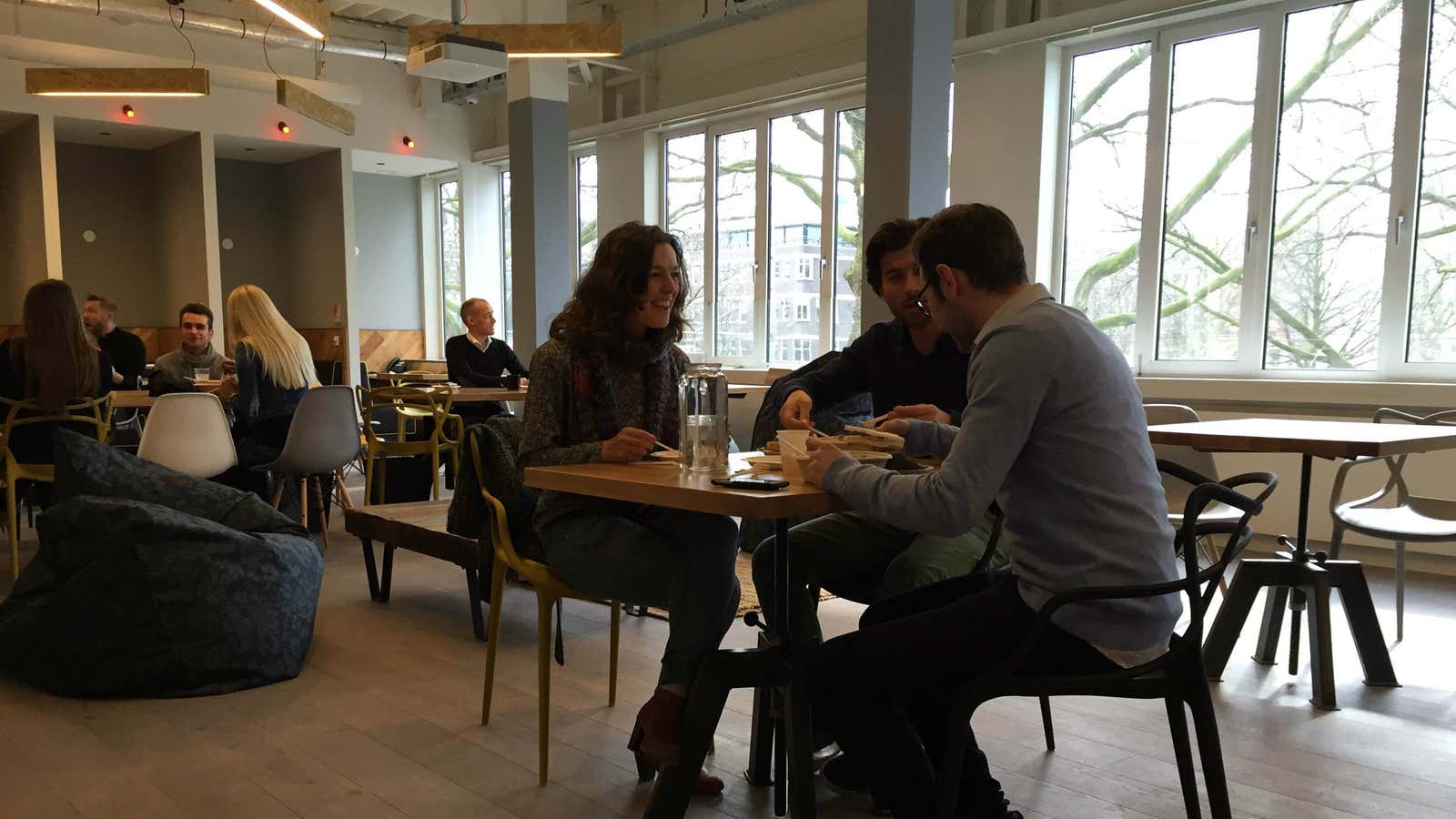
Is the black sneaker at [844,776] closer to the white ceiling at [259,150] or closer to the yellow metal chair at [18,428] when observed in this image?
the yellow metal chair at [18,428]

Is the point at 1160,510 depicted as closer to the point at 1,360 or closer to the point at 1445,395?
the point at 1445,395

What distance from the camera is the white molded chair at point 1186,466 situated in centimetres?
337

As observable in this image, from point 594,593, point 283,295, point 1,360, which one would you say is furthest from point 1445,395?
point 283,295

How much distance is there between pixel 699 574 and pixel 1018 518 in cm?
71

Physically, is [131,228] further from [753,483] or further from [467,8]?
[753,483]

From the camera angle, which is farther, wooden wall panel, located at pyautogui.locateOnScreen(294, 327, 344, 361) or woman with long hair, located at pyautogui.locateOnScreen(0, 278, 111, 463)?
wooden wall panel, located at pyautogui.locateOnScreen(294, 327, 344, 361)

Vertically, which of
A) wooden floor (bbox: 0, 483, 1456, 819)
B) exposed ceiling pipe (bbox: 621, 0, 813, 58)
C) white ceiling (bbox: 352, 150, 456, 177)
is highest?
exposed ceiling pipe (bbox: 621, 0, 813, 58)

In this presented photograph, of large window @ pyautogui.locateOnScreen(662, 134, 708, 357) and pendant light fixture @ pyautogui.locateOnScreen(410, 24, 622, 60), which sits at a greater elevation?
pendant light fixture @ pyautogui.locateOnScreen(410, 24, 622, 60)

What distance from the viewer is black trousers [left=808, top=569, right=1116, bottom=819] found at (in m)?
1.58

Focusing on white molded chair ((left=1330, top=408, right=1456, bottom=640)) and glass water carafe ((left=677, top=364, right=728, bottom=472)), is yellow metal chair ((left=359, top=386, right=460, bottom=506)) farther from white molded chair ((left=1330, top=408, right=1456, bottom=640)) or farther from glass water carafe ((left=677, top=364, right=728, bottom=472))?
white molded chair ((left=1330, top=408, right=1456, bottom=640))

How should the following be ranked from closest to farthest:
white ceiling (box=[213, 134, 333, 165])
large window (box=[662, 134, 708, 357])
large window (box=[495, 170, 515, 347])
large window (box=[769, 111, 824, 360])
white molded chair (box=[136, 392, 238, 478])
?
white molded chair (box=[136, 392, 238, 478]) < large window (box=[769, 111, 824, 360]) < large window (box=[662, 134, 708, 357]) < white ceiling (box=[213, 134, 333, 165]) < large window (box=[495, 170, 515, 347])

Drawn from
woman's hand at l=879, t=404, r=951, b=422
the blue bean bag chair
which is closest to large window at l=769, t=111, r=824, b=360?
the blue bean bag chair

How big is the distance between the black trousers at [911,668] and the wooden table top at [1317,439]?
3.78 feet

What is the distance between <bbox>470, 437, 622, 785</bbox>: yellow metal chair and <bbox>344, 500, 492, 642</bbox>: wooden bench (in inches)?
26.6
